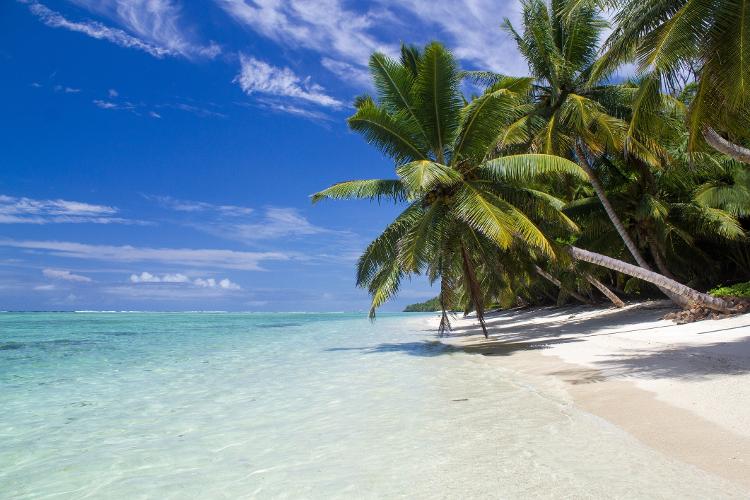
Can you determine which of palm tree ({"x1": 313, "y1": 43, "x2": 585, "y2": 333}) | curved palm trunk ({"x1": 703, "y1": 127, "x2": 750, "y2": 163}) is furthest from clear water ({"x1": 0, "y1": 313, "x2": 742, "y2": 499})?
curved palm trunk ({"x1": 703, "y1": 127, "x2": 750, "y2": 163})

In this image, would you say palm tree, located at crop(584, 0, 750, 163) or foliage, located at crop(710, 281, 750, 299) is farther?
foliage, located at crop(710, 281, 750, 299)

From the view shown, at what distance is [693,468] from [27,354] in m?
17.2

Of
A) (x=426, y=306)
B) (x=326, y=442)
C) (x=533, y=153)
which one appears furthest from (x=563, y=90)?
(x=426, y=306)

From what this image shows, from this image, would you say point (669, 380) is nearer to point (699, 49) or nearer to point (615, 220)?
point (699, 49)

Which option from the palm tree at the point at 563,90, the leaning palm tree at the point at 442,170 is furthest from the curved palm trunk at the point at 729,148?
the palm tree at the point at 563,90

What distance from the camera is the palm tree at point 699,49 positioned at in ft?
22.6

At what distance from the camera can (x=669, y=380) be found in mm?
5922

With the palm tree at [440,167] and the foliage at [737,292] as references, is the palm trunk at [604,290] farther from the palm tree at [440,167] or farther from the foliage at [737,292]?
the palm tree at [440,167]

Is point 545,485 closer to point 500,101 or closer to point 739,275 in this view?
point 500,101

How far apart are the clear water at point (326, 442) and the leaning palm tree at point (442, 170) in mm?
4005

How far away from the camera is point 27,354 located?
48.0 ft

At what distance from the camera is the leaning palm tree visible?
36.9ft

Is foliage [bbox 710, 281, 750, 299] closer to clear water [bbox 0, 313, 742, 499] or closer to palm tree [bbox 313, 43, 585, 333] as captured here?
palm tree [bbox 313, 43, 585, 333]

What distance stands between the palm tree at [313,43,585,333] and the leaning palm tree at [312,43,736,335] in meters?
0.02
